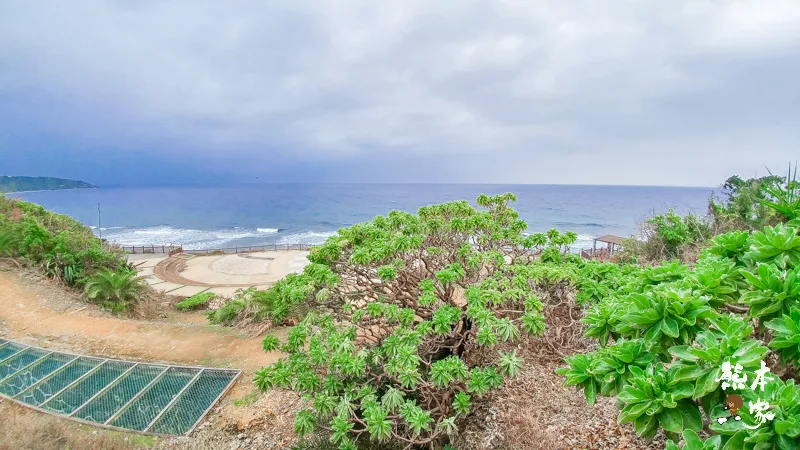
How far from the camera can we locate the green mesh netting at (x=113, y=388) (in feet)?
18.1

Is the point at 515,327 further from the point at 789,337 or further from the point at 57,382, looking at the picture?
the point at 57,382

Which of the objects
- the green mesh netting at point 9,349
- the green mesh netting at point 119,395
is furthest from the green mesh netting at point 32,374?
the green mesh netting at point 119,395

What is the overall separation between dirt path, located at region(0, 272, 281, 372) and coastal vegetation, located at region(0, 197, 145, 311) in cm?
87

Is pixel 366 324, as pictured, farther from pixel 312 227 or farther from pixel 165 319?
pixel 312 227

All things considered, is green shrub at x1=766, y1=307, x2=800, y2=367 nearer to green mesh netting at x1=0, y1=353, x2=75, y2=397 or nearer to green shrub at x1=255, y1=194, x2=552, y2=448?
green shrub at x1=255, y1=194, x2=552, y2=448

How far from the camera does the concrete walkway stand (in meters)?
18.9

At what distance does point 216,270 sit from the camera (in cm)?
2344

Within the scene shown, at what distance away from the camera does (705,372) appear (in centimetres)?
158

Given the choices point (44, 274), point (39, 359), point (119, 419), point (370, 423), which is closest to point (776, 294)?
point (370, 423)

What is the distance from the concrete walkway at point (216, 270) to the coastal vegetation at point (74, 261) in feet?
17.4

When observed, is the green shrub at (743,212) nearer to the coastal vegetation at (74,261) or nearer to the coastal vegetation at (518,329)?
the coastal vegetation at (518,329)

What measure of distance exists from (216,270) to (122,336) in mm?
16120

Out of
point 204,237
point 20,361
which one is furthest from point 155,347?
point 204,237

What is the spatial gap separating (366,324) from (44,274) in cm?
1174
